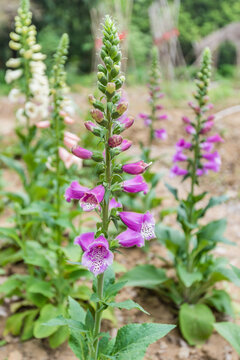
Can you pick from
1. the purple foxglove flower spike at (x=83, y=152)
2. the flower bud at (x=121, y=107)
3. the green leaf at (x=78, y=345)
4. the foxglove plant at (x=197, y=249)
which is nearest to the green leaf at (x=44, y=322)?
the green leaf at (x=78, y=345)

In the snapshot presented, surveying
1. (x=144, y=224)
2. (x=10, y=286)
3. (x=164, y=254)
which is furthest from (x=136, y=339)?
(x=164, y=254)

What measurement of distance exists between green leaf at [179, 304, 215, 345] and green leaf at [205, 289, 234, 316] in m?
0.14

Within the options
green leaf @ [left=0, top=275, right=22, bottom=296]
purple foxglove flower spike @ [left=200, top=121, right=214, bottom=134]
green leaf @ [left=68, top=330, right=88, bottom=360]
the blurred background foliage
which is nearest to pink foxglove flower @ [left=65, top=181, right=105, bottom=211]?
green leaf @ [left=68, top=330, right=88, bottom=360]

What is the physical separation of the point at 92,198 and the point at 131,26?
12521 millimetres

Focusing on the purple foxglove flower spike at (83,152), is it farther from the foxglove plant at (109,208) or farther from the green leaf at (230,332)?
the green leaf at (230,332)

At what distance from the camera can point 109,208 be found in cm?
187

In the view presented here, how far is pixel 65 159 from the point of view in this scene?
113 inches

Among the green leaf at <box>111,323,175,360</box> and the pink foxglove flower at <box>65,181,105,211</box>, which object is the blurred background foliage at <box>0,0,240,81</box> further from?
the green leaf at <box>111,323,175,360</box>

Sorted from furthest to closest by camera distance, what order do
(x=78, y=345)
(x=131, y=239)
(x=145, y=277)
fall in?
(x=145, y=277) < (x=78, y=345) < (x=131, y=239)

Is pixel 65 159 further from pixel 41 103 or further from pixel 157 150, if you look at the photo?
pixel 157 150

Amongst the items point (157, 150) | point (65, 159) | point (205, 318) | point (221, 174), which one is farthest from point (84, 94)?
point (205, 318)

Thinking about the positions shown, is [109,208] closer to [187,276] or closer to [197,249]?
[187,276]

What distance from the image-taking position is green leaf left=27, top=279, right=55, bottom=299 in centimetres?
275

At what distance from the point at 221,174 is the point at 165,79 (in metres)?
5.69
